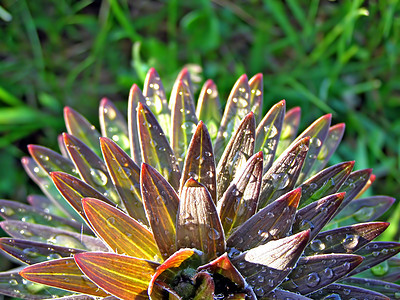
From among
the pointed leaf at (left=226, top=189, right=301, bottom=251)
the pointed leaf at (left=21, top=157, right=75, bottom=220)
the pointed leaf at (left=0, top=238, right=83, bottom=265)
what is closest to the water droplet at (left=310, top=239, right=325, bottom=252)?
the pointed leaf at (left=226, top=189, right=301, bottom=251)

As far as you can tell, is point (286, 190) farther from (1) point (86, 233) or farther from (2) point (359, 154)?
(2) point (359, 154)

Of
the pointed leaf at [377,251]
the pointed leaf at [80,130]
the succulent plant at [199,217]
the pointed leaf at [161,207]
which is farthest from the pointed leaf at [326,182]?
the pointed leaf at [80,130]

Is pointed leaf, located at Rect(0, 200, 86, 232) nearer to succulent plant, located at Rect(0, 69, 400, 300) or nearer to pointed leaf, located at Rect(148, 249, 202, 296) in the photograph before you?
succulent plant, located at Rect(0, 69, 400, 300)

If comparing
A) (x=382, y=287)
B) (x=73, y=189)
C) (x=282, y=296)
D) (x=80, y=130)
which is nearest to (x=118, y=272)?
(x=73, y=189)

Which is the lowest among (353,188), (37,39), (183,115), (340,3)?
(353,188)

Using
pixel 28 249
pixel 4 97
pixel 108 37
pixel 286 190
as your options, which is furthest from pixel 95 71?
pixel 286 190

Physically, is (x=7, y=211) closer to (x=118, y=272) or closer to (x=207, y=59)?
(x=118, y=272)
